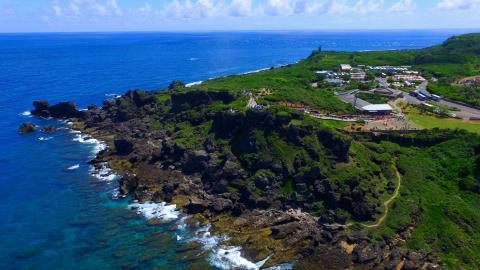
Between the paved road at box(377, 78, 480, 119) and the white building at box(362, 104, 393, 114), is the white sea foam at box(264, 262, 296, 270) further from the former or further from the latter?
the paved road at box(377, 78, 480, 119)

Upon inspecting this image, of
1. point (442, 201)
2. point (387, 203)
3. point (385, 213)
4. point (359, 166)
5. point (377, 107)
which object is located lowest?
point (385, 213)

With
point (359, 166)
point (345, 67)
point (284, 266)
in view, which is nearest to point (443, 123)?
point (359, 166)

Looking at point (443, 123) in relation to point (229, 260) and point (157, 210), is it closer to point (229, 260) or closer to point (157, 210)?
point (229, 260)

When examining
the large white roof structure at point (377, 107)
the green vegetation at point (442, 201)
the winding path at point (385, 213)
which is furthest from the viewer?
the large white roof structure at point (377, 107)

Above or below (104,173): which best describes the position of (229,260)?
above

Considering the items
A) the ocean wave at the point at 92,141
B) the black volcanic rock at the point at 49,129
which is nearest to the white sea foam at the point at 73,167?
the ocean wave at the point at 92,141

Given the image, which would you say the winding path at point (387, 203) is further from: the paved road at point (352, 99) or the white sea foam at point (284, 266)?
the paved road at point (352, 99)
